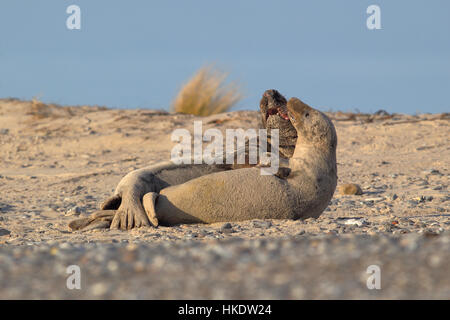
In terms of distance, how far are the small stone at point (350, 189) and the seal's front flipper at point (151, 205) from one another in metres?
3.40

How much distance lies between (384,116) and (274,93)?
7.67 meters

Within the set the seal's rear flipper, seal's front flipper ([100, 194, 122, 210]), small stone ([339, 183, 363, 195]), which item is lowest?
small stone ([339, 183, 363, 195])

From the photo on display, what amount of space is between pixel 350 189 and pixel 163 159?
3.92 m

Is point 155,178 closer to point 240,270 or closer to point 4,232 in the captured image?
point 4,232

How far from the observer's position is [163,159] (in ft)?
38.3

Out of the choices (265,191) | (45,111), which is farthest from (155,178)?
(45,111)

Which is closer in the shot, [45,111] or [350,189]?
[350,189]

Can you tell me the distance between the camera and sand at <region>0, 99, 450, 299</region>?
15.5ft

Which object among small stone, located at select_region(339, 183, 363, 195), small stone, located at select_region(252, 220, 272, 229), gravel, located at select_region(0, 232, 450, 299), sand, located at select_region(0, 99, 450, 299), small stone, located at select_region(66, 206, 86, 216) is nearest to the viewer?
gravel, located at select_region(0, 232, 450, 299)

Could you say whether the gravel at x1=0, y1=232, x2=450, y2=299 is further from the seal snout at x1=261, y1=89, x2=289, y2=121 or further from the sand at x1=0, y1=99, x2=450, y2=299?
the seal snout at x1=261, y1=89, x2=289, y2=121

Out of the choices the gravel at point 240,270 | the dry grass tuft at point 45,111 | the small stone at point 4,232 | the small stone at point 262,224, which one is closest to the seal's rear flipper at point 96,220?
the small stone at point 4,232

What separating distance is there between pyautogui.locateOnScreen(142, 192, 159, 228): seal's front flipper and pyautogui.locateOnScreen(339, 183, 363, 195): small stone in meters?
3.40

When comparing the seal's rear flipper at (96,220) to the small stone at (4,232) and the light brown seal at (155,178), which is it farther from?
the small stone at (4,232)

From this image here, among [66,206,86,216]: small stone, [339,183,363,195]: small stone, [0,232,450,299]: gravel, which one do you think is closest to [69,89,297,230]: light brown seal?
[66,206,86,216]: small stone
